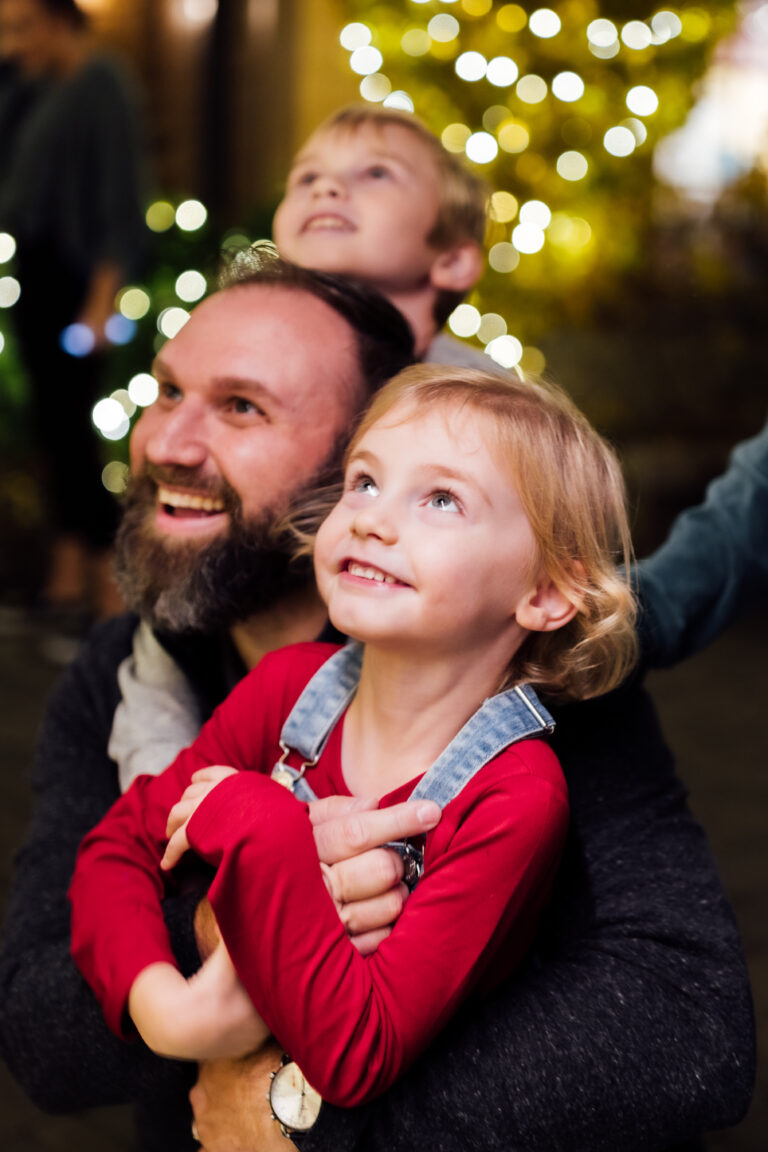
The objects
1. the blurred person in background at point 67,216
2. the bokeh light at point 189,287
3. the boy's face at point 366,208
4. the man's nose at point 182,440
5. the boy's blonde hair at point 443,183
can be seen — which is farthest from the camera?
the bokeh light at point 189,287

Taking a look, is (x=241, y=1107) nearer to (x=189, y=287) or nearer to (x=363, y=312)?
(x=363, y=312)

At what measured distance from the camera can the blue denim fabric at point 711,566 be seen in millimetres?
1503

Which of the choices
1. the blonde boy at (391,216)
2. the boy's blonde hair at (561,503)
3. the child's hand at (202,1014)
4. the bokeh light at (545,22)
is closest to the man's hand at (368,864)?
the child's hand at (202,1014)

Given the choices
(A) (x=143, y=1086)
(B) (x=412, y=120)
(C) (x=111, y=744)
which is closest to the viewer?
(A) (x=143, y=1086)

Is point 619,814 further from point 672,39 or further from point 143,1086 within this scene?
point 672,39

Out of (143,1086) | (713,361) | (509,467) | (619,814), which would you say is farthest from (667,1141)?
(713,361)

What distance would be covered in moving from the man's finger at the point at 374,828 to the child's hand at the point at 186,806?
0.11 metres

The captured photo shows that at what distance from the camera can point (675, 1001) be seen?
1.17m

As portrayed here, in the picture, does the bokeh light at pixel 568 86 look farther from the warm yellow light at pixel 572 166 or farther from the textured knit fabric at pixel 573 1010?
the textured knit fabric at pixel 573 1010

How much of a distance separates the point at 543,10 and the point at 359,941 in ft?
12.7

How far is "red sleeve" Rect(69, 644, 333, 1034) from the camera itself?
1147mm

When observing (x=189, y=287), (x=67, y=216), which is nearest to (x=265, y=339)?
(x=67, y=216)

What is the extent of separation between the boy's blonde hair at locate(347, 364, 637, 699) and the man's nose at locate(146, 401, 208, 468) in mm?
263

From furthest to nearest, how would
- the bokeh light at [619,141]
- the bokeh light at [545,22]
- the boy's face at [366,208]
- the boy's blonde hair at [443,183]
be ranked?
the bokeh light at [619,141] < the bokeh light at [545,22] < the boy's blonde hair at [443,183] < the boy's face at [366,208]
